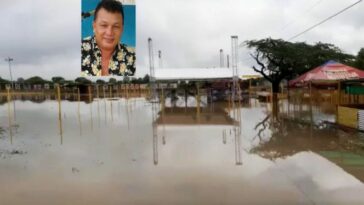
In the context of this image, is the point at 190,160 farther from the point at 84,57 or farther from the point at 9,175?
the point at 84,57

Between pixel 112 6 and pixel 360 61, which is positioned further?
pixel 112 6

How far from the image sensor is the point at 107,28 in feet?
193

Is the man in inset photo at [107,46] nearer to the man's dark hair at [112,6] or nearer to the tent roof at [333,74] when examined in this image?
the man's dark hair at [112,6]

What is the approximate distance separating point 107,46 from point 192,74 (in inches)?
839

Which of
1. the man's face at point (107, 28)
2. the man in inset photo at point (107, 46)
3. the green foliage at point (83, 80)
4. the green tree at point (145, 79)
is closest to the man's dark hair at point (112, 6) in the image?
the man in inset photo at point (107, 46)

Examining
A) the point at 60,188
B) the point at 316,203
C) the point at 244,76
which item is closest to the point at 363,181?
the point at 316,203

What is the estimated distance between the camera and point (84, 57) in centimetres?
5984

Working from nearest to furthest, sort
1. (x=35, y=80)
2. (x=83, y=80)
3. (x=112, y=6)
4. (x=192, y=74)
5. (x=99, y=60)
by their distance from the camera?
(x=192, y=74), (x=112, y=6), (x=99, y=60), (x=83, y=80), (x=35, y=80)

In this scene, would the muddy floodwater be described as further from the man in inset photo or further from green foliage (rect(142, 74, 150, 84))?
green foliage (rect(142, 74, 150, 84))

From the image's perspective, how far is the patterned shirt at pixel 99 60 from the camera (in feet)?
195

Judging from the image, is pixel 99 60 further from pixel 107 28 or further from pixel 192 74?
pixel 192 74

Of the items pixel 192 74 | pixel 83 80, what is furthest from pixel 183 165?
pixel 83 80

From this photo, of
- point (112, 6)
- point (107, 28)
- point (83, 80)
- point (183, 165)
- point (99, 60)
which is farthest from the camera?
point (83, 80)

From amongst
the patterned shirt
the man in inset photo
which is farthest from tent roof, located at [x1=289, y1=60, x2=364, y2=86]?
the patterned shirt
